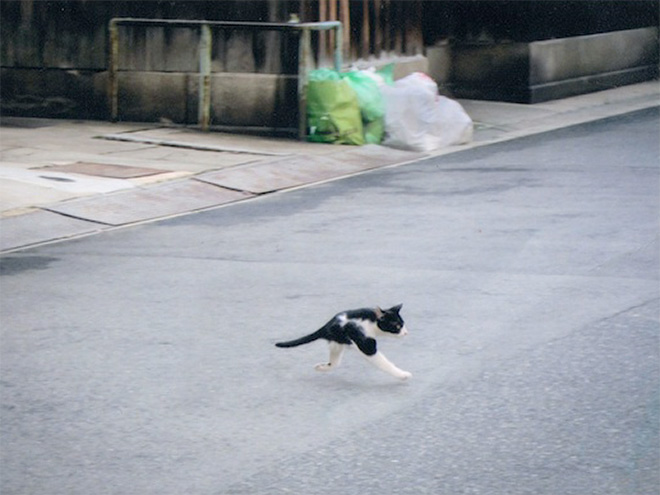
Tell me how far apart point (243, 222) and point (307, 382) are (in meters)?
4.92

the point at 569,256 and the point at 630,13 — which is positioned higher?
the point at 630,13

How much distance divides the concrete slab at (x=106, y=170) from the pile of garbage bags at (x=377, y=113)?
9.50 feet

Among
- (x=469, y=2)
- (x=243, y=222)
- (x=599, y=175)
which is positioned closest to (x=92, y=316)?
(x=243, y=222)

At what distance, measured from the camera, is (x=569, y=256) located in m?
10.2

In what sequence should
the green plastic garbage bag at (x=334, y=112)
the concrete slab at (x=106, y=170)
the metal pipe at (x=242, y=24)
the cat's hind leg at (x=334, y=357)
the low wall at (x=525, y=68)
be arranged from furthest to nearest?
the low wall at (x=525, y=68) → the metal pipe at (x=242, y=24) → the green plastic garbage bag at (x=334, y=112) → the concrete slab at (x=106, y=170) → the cat's hind leg at (x=334, y=357)

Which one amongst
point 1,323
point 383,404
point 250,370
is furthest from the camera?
point 1,323

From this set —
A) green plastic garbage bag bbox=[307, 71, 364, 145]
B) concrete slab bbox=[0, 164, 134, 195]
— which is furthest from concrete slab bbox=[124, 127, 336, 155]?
concrete slab bbox=[0, 164, 134, 195]

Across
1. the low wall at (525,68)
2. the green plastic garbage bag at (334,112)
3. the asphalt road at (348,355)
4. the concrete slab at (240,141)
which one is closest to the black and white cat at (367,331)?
the asphalt road at (348,355)

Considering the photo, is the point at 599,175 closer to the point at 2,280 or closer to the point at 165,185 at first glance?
the point at 165,185

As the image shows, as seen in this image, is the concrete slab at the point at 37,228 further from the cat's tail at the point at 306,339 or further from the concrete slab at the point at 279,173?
the cat's tail at the point at 306,339

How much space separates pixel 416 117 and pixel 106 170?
14.0ft

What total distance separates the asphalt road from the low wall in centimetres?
770

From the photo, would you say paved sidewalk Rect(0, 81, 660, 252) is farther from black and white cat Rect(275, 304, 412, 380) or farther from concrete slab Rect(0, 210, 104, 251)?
black and white cat Rect(275, 304, 412, 380)

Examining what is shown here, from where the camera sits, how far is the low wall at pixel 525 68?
20453 mm
